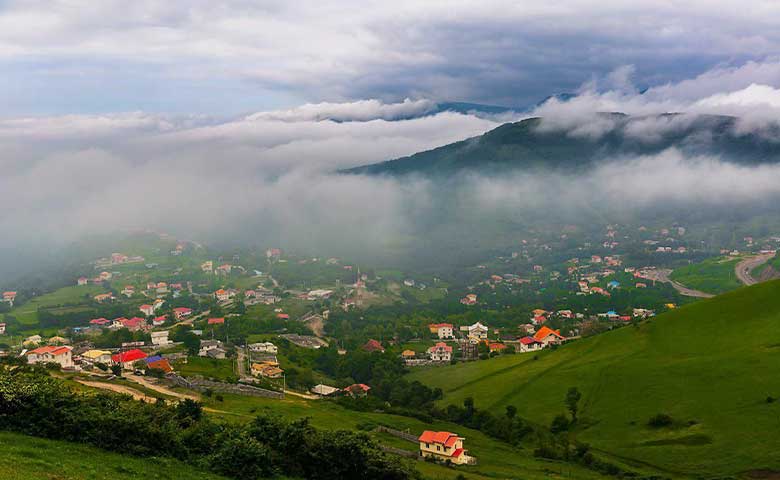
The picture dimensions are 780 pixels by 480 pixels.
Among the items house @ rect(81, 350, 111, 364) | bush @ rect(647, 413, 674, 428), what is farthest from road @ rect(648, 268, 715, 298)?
house @ rect(81, 350, 111, 364)

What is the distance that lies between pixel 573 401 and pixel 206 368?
38427 millimetres

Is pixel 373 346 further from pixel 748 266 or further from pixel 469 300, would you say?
pixel 748 266

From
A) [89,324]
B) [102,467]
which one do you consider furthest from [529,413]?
[89,324]

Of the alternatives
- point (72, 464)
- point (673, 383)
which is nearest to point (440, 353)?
point (673, 383)

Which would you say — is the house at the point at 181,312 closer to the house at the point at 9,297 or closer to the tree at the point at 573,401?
the house at the point at 9,297

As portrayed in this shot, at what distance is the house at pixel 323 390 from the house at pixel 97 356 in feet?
76.4

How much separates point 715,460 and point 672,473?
3008 mm

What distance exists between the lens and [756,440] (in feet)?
135

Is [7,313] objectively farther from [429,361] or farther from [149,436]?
[149,436]

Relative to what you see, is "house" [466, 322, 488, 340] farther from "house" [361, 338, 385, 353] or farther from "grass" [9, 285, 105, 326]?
"grass" [9, 285, 105, 326]

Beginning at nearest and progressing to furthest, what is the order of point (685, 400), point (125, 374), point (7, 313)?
point (685, 400) → point (125, 374) → point (7, 313)

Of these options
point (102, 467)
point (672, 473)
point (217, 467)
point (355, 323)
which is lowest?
point (355, 323)

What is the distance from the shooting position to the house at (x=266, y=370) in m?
70.1

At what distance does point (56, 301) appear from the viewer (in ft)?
408
